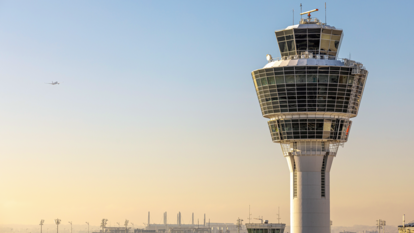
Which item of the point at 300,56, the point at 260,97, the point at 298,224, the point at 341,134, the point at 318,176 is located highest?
the point at 300,56

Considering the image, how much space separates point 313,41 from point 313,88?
1184 centimetres

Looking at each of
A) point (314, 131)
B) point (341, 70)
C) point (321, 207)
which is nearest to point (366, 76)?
point (341, 70)

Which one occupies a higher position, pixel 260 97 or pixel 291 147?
pixel 260 97

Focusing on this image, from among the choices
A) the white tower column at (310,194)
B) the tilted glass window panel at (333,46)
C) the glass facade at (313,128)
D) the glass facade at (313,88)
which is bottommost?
the white tower column at (310,194)

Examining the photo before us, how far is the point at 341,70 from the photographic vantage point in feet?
427

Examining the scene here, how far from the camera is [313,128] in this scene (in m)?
132

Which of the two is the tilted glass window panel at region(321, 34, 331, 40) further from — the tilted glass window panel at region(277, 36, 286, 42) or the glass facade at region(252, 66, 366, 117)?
the glass facade at region(252, 66, 366, 117)

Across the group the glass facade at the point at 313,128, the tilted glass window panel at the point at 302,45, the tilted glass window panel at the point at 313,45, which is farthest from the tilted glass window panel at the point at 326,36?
the glass facade at the point at 313,128

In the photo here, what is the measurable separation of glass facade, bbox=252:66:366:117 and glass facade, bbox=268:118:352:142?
2605 millimetres

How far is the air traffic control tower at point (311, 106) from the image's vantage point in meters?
131

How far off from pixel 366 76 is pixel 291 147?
74.4ft

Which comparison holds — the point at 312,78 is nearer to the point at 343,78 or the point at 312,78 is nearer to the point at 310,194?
the point at 343,78

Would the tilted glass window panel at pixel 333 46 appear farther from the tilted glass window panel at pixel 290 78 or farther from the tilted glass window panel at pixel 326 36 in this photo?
the tilted glass window panel at pixel 290 78

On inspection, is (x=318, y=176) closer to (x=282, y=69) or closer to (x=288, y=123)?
(x=288, y=123)
